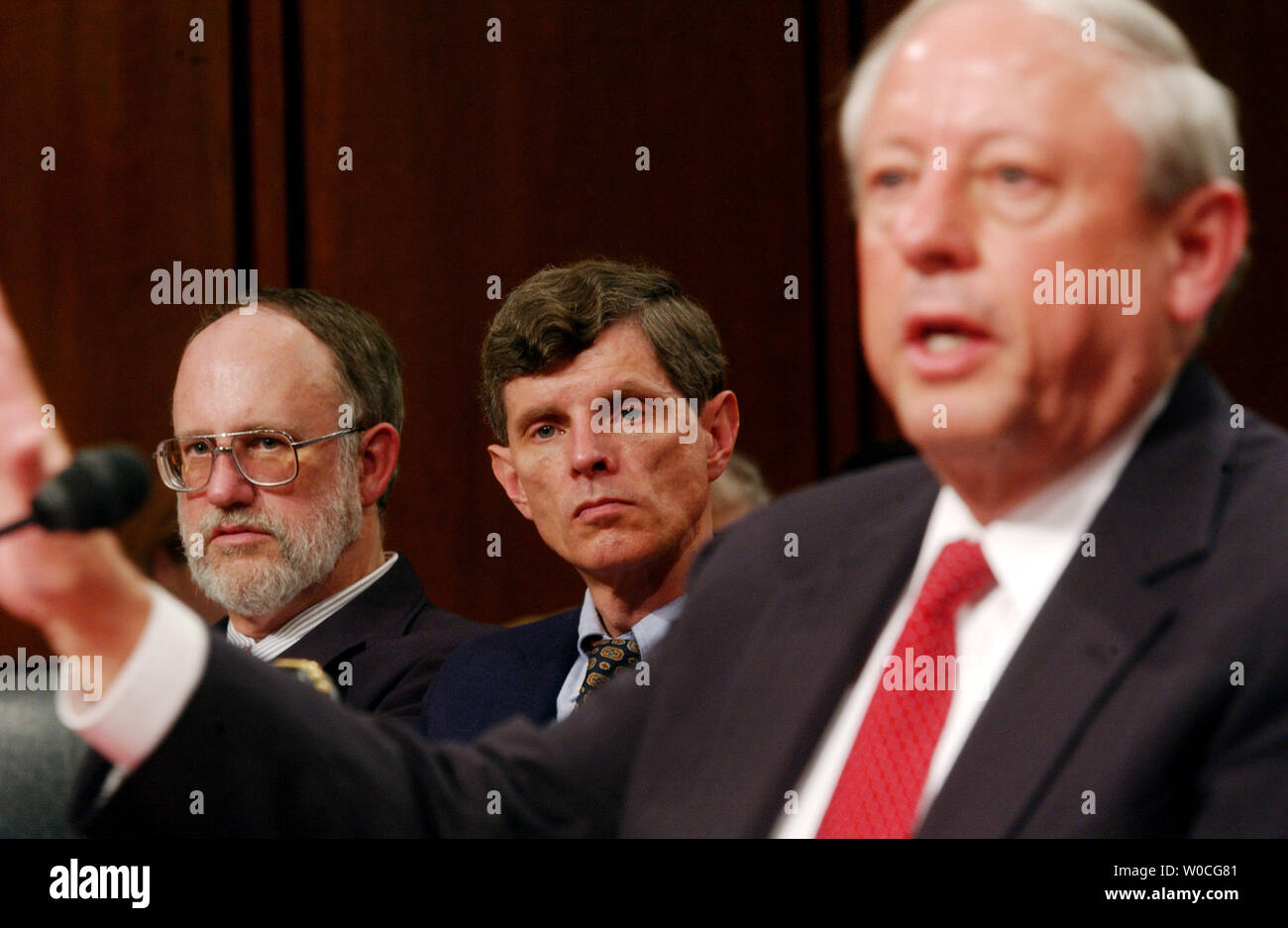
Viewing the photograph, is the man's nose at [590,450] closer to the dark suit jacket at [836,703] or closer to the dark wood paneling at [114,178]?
the dark suit jacket at [836,703]

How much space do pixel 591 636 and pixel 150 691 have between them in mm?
931

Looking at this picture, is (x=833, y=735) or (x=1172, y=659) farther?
(x=833, y=735)

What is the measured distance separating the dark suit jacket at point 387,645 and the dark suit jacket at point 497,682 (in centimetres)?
6

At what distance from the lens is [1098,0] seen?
91cm

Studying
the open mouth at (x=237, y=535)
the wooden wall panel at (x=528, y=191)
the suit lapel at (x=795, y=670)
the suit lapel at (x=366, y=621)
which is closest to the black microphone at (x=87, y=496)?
the suit lapel at (x=795, y=670)

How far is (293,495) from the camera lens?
1885 millimetres

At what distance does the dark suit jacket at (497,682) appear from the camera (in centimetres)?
157

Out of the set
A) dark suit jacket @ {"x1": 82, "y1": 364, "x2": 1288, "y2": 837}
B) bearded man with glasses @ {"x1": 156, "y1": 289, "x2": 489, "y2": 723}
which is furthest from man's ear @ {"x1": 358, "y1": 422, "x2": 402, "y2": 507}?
dark suit jacket @ {"x1": 82, "y1": 364, "x2": 1288, "y2": 837}

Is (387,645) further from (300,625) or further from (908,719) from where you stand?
(908,719)
